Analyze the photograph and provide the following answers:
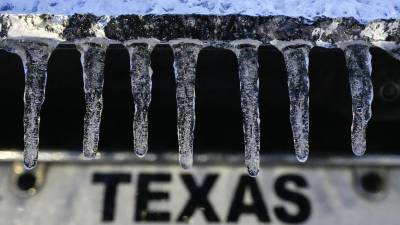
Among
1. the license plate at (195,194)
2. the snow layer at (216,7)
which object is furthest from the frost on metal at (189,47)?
the license plate at (195,194)

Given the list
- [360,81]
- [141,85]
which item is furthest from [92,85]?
[360,81]

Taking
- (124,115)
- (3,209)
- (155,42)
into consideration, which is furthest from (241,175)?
(3,209)

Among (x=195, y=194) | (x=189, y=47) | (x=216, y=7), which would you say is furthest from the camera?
(x=195, y=194)

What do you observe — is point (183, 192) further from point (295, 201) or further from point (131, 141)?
point (295, 201)

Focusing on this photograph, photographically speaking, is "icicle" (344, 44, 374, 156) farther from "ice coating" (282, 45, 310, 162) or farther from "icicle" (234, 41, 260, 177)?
"icicle" (234, 41, 260, 177)

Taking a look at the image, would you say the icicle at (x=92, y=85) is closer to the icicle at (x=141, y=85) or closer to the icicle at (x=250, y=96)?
the icicle at (x=141, y=85)

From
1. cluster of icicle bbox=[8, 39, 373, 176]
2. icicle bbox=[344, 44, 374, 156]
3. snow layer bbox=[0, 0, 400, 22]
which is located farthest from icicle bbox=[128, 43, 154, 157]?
icicle bbox=[344, 44, 374, 156]

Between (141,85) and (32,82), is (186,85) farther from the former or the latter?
(32,82)
